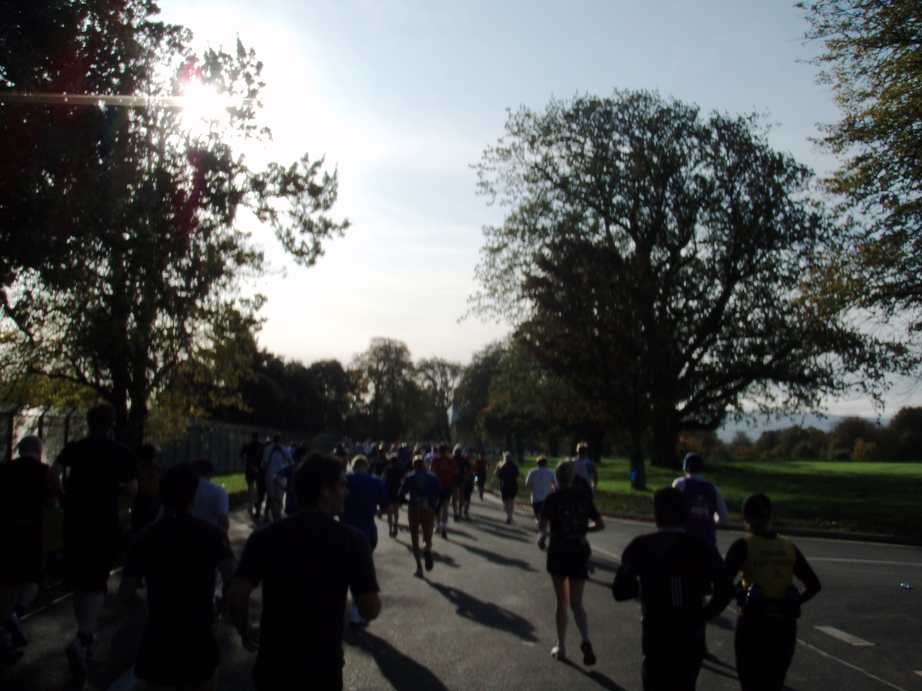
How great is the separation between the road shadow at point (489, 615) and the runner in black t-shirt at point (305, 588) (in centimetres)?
478

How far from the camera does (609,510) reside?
24.4 meters

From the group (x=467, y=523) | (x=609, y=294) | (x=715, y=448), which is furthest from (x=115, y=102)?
(x=715, y=448)

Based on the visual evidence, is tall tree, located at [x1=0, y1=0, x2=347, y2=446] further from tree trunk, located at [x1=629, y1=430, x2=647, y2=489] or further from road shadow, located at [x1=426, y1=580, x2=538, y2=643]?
tree trunk, located at [x1=629, y1=430, x2=647, y2=489]

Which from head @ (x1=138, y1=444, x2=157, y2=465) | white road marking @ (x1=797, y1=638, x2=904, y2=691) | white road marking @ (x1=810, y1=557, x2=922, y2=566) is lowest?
white road marking @ (x1=797, y1=638, x2=904, y2=691)

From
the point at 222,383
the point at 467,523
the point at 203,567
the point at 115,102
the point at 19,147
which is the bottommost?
the point at 467,523

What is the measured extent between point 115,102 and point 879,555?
15.7 metres

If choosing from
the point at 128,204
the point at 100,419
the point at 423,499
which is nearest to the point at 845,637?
the point at 423,499

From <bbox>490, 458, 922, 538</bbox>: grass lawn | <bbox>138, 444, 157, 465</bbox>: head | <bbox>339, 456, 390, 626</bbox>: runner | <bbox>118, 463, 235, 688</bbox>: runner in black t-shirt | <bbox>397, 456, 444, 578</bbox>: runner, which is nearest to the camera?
<bbox>118, 463, 235, 688</bbox>: runner in black t-shirt

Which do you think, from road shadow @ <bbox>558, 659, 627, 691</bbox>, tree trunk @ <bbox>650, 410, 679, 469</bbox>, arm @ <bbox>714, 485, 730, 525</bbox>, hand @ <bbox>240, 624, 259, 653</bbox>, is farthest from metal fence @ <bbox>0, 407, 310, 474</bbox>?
tree trunk @ <bbox>650, 410, 679, 469</bbox>

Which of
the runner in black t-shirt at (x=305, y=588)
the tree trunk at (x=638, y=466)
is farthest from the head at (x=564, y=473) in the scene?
the tree trunk at (x=638, y=466)

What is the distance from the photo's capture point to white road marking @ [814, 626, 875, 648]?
26.8 ft

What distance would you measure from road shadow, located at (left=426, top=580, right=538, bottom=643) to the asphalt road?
0.02 meters

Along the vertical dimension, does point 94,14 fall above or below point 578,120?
below

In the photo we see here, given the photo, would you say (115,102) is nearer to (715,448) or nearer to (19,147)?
(19,147)
